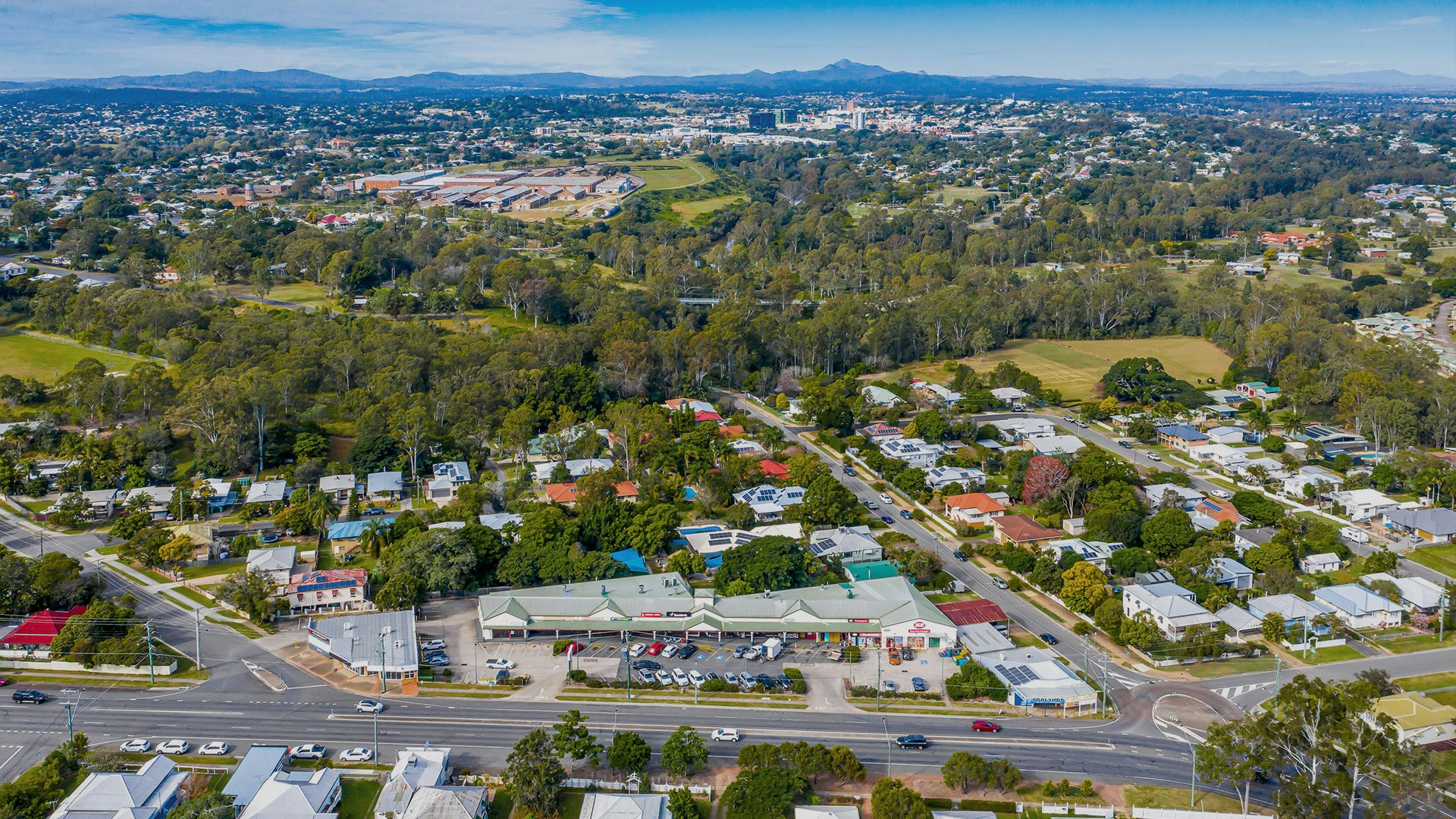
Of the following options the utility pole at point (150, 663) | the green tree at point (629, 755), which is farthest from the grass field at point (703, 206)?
the green tree at point (629, 755)

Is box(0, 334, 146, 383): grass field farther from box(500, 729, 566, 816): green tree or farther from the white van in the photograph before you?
the white van

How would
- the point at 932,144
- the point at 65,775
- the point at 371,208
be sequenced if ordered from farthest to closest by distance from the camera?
the point at 932,144, the point at 371,208, the point at 65,775

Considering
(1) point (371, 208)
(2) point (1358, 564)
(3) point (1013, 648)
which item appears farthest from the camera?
(1) point (371, 208)

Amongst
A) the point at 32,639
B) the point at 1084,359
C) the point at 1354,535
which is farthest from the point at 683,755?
the point at 1084,359

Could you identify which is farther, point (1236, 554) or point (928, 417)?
point (928, 417)

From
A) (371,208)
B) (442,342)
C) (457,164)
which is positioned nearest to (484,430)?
(442,342)

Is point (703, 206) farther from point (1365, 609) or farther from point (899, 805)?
point (899, 805)

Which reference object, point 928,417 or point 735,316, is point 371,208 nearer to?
point 735,316
